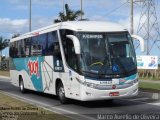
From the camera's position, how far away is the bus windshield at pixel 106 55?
17.7m

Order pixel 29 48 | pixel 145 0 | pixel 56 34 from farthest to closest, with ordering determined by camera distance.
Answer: pixel 145 0 < pixel 29 48 < pixel 56 34

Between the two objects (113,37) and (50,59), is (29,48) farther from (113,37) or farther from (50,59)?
(113,37)

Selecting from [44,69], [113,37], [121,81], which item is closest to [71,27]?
[113,37]

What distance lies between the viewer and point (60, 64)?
19797mm

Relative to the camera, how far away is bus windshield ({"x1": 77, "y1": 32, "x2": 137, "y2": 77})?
58.1 feet

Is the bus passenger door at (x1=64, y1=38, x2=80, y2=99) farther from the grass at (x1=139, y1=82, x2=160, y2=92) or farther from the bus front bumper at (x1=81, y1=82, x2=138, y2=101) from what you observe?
the grass at (x1=139, y1=82, x2=160, y2=92)

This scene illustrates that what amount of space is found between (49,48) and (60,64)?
1793mm

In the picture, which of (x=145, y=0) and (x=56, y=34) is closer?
(x=56, y=34)

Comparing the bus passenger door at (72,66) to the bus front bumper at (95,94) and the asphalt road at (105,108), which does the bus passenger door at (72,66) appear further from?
the asphalt road at (105,108)

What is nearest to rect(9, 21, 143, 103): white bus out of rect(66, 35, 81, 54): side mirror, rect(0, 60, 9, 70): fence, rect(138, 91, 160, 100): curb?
rect(66, 35, 81, 54): side mirror

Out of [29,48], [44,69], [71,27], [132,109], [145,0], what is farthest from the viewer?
[145,0]

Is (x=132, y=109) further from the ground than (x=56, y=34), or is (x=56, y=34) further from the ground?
(x=56, y=34)

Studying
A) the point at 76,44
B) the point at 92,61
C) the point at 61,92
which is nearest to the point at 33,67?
the point at 61,92

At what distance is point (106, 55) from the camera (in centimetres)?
1795
